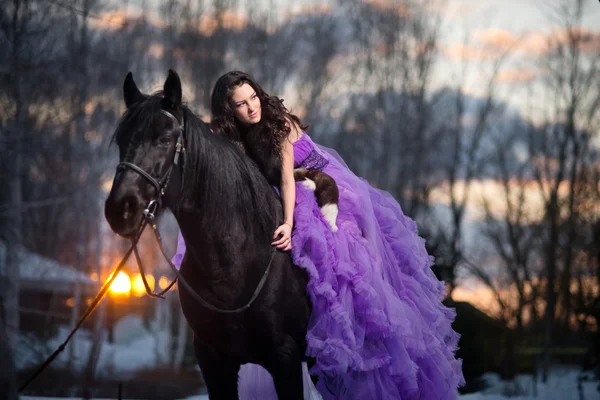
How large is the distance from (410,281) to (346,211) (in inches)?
26.9

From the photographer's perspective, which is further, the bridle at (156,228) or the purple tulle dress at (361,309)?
the purple tulle dress at (361,309)

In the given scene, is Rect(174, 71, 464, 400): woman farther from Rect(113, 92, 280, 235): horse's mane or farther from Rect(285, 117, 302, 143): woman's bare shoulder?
Rect(113, 92, 280, 235): horse's mane

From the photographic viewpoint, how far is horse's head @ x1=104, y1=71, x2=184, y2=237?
3609 mm

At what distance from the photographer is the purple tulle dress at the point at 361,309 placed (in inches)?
175

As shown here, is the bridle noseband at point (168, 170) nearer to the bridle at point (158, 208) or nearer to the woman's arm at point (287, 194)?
the bridle at point (158, 208)

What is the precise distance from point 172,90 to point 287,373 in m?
1.73

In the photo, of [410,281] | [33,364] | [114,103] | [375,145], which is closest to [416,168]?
[375,145]

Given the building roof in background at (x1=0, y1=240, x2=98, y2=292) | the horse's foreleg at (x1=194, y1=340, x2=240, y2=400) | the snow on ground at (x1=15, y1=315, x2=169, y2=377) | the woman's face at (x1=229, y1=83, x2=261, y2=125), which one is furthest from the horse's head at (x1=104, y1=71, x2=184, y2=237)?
the building roof in background at (x1=0, y1=240, x2=98, y2=292)

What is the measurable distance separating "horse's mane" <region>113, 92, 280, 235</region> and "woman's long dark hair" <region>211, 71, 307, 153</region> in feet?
0.77

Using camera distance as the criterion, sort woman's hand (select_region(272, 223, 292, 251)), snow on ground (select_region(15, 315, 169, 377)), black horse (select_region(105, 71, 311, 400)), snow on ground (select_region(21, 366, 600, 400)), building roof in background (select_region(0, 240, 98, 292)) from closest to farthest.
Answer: black horse (select_region(105, 71, 311, 400))
woman's hand (select_region(272, 223, 292, 251))
snow on ground (select_region(21, 366, 600, 400))
snow on ground (select_region(15, 315, 169, 377))
building roof in background (select_region(0, 240, 98, 292))

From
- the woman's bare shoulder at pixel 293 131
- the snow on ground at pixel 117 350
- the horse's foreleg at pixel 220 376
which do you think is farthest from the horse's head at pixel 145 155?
the snow on ground at pixel 117 350

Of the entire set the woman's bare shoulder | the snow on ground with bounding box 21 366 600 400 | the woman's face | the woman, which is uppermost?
the woman's face

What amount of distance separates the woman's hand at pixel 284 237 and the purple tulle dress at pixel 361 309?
60mm

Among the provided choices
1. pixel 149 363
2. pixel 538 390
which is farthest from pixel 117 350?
pixel 538 390
